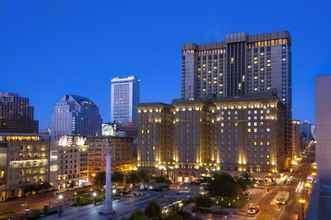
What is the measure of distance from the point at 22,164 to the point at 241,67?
367 ft

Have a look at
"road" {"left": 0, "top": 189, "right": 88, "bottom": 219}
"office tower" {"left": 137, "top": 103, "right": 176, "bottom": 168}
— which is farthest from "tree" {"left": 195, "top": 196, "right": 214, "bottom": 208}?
"office tower" {"left": 137, "top": 103, "right": 176, "bottom": 168}

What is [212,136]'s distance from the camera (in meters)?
138

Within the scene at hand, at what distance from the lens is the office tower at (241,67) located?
170 metres

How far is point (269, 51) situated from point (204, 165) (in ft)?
217

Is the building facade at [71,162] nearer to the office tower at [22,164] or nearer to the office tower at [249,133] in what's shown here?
the office tower at [22,164]

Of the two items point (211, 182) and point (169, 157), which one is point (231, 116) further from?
point (211, 182)

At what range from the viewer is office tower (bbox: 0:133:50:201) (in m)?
84.5

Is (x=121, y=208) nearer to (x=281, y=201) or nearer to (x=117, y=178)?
(x=117, y=178)

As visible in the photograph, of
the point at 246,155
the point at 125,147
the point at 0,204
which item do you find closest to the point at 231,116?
the point at 246,155

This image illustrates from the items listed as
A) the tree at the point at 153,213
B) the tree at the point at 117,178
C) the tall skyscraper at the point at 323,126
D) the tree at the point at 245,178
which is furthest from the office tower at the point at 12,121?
the tall skyscraper at the point at 323,126

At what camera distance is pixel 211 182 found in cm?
8000

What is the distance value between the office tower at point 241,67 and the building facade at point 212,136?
105ft

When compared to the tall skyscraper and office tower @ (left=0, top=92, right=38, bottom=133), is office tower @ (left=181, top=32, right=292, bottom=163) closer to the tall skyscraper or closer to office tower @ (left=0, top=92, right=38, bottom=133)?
office tower @ (left=0, top=92, right=38, bottom=133)

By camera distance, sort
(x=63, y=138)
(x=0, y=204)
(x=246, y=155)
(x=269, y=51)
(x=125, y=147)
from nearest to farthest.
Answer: (x=0, y=204), (x=63, y=138), (x=246, y=155), (x=125, y=147), (x=269, y=51)
